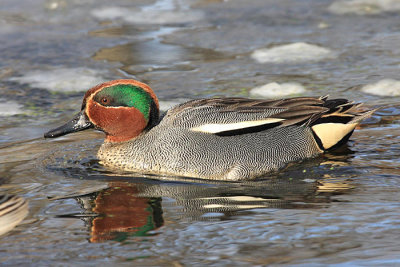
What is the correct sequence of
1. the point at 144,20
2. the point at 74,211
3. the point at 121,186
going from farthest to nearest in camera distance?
1. the point at 144,20
2. the point at 121,186
3. the point at 74,211

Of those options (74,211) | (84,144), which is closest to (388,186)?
(74,211)

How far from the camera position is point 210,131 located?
5301 millimetres

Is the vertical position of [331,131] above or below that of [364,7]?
below

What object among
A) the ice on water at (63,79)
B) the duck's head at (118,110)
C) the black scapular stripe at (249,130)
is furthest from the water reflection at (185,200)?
the ice on water at (63,79)

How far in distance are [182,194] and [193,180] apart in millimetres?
381

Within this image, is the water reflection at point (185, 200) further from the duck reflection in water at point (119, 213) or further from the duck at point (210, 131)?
the duck at point (210, 131)

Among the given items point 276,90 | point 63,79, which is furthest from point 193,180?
point 63,79

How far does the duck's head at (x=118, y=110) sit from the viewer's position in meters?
5.49

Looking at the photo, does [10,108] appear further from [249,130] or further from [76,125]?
[249,130]

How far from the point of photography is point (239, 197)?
4676 mm

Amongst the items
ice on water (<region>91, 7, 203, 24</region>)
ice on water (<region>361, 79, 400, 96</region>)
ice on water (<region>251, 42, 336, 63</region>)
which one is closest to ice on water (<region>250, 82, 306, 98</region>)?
ice on water (<region>361, 79, 400, 96</region>)

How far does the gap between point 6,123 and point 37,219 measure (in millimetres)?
2471

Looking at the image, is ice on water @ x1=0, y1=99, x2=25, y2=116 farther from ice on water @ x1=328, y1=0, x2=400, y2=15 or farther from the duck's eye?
ice on water @ x1=328, y1=0, x2=400, y2=15

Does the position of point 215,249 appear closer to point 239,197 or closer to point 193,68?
point 239,197
